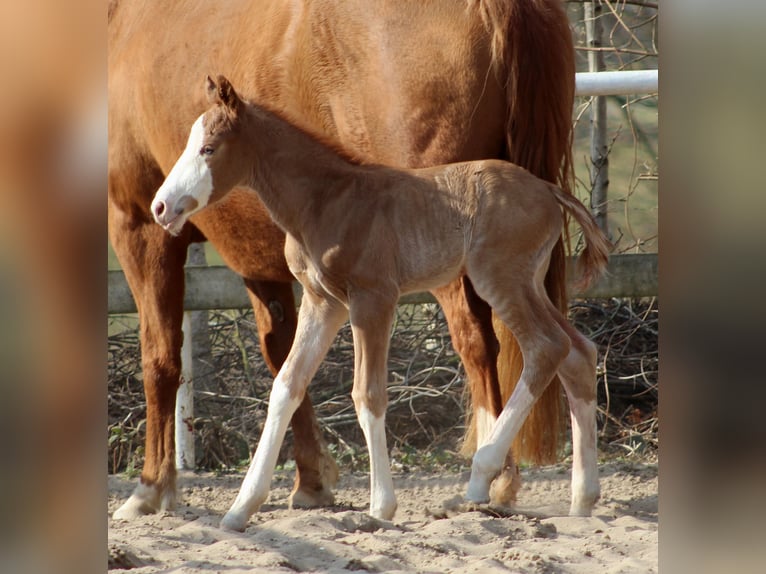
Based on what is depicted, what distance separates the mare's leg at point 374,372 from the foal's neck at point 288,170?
0.36 metres

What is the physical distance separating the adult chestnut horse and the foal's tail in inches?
9.9

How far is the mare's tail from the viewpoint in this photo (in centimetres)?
336

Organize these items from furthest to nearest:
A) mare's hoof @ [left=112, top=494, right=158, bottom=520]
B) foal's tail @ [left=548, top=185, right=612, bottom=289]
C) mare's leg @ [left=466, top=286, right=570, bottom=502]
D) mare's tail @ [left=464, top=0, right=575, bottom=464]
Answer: mare's hoof @ [left=112, top=494, right=158, bottom=520], mare's tail @ [left=464, top=0, right=575, bottom=464], foal's tail @ [left=548, top=185, right=612, bottom=289], mare's leg @ [left=466, top=286, right=570, bottom=502]

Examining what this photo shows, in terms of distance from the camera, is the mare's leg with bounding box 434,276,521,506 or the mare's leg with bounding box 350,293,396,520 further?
the mare's leg with bounding box 434,276,521,506

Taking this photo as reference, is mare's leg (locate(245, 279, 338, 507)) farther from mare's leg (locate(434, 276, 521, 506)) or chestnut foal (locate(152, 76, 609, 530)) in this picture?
chestnut foal (locate(152, 76, 609, 530))

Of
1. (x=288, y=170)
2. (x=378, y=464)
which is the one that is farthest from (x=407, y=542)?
(x=288, y=170)

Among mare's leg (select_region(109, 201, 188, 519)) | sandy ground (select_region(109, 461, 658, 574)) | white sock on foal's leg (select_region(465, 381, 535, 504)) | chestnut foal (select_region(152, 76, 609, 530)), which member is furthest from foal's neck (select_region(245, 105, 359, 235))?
mare's leg (select_region(109, 201, 188, 519))

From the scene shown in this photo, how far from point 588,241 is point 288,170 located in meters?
1.02

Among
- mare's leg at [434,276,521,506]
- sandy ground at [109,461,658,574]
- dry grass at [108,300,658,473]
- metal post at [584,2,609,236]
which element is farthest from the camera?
metal post at [584,2,609,236]

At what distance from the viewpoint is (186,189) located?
3.08m

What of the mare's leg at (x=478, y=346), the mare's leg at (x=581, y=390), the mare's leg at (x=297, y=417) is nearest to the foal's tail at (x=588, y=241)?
the mare's leg at (x=581, y=390)

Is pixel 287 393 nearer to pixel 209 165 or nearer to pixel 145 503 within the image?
pixel 209 165
